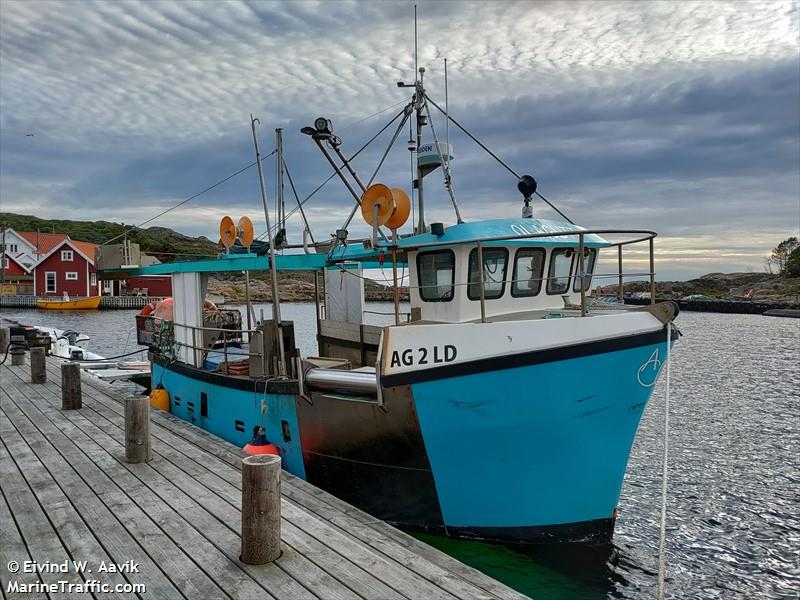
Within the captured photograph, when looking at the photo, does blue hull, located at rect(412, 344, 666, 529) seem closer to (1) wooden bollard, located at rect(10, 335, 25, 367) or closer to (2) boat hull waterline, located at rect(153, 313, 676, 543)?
(2) boat hull waterline, located at rect(153, 313, 676, 543)

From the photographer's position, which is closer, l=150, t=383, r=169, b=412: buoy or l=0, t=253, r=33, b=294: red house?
l=150, t=383, r=169, b=412: buoy

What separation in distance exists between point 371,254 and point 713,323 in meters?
57.2

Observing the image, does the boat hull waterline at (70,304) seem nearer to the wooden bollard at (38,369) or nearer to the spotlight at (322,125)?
the wooden bollard at (38,369)

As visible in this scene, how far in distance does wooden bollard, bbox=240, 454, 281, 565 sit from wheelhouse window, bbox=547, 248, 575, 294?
17.4 feet

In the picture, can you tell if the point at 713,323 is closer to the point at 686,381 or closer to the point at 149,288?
the point at 686,381

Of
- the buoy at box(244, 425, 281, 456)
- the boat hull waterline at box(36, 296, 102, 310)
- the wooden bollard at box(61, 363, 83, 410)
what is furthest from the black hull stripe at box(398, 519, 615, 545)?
the boat hull waterline at box(36, 296, 102, 310)

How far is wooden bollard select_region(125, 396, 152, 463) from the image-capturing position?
6.96m

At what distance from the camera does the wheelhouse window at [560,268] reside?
8.26 meters

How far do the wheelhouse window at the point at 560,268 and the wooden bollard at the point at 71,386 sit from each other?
8313 mm

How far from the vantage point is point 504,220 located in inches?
321

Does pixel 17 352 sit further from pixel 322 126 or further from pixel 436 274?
pixel 436 274

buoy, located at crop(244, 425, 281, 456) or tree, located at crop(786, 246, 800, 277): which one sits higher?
tree, located at crop(786, 246, 800, 277)

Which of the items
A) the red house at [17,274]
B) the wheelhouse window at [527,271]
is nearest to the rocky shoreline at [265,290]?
the red house at [17,274]

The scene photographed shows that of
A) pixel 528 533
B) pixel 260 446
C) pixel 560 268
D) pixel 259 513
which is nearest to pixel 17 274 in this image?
pixel 260 446
